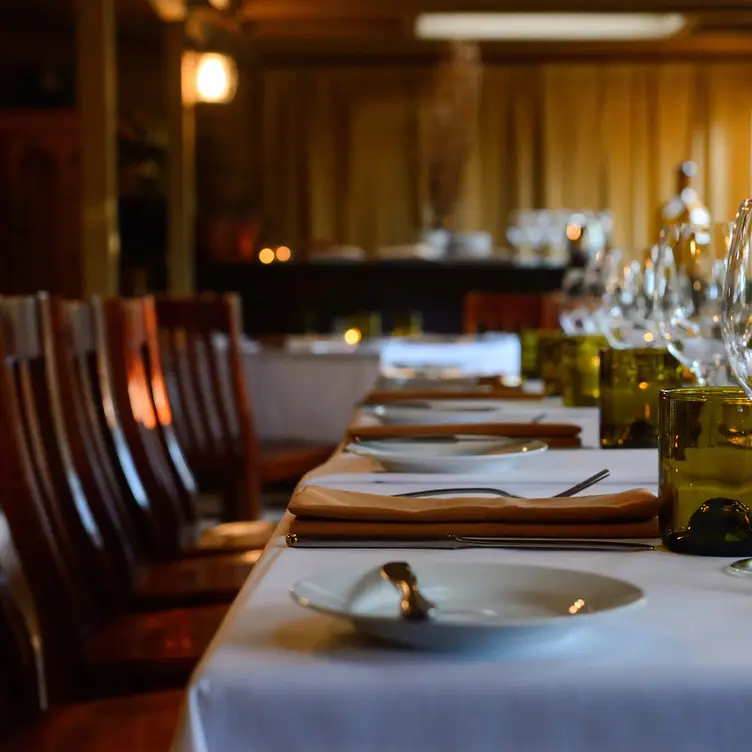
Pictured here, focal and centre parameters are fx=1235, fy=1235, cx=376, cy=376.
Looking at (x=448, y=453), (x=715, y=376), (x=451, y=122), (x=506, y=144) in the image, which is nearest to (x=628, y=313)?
(x=715, y=376)

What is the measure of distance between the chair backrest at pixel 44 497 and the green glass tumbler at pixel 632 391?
0.63 meters

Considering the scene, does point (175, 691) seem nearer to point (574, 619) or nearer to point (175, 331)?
point (574, 619)

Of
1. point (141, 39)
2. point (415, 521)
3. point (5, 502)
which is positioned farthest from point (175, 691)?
point (141, 39)

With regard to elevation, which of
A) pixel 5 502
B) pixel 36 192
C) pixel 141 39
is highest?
pixel 141 39

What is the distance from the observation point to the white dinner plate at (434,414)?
1.53 meters

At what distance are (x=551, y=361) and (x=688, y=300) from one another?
0.79m

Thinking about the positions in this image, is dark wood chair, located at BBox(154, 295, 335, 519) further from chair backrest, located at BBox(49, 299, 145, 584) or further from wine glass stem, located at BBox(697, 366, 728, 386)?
wine glass stem, located at BBox(697, 366, 728, 386)

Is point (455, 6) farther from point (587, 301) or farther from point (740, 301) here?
point (740, 301)

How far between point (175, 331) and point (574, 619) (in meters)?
2.71

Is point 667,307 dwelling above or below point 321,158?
below

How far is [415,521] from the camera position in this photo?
85 cm

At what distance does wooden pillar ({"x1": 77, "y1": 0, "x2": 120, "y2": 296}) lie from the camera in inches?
221

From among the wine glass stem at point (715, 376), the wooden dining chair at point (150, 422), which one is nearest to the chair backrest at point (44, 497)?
the wooden dining chair at point (150, 422)

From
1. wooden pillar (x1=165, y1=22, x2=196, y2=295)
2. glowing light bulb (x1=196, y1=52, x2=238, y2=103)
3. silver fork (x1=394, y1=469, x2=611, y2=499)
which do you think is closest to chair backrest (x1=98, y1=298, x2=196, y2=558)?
silver fork (x1=394, y1=469, x2=611, y2=499)
